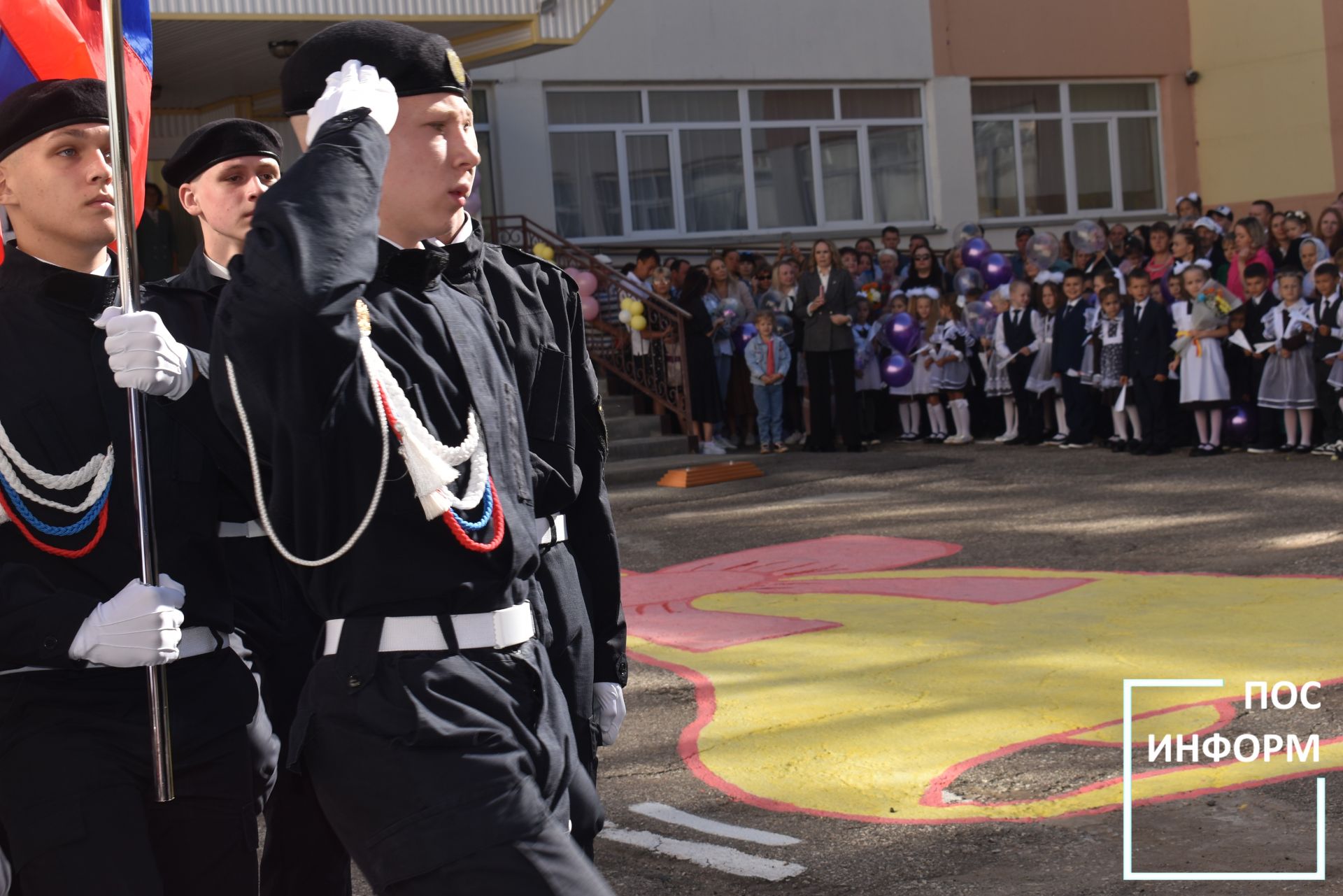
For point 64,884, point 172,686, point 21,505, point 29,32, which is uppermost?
point 29,32

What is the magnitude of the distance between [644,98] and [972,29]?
533 cm

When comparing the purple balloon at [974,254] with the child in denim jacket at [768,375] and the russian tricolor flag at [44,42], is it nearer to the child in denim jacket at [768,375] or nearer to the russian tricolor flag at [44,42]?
the child in denim jacket at [768,375]

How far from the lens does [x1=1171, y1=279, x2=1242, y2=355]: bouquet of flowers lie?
43.9 feet

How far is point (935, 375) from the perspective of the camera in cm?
1630

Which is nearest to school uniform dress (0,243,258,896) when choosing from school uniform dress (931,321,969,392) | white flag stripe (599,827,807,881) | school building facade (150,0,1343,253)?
white flag stripe (599,827,807,881)

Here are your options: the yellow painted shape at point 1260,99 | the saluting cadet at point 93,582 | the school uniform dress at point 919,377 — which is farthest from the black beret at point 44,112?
the yellow painted shape at point 1260,99

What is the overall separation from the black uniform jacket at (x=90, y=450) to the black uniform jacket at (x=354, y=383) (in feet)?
1.99

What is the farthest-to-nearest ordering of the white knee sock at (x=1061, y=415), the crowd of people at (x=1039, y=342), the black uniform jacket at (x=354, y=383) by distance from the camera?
the white knee sock at (x=1061, y=415) < the crowd of people at (x=1039, y=342) < the black uniform jacket at (x=354, y=383)

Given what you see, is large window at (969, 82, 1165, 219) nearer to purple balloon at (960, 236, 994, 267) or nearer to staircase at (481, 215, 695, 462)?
purple balloon at (960, 236, 994, 267)

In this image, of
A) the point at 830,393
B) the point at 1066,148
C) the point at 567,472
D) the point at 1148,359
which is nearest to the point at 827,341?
the point at 830,393

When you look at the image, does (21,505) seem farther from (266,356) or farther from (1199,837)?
(1199,837)

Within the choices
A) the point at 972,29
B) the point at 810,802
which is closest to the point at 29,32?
the point at 810,802

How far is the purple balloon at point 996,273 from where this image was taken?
1748 cm

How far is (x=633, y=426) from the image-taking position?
54.6 feet
